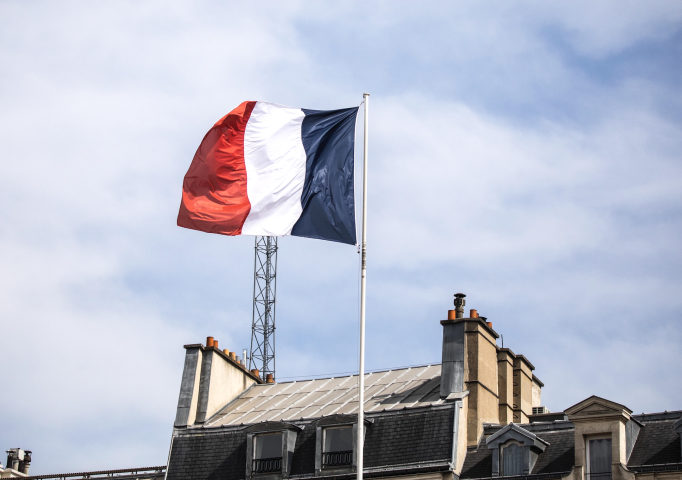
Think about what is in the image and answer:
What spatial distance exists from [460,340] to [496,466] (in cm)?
549

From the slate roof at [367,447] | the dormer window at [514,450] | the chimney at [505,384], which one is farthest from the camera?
the chimney at [505,384]

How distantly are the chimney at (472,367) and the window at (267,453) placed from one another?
6.17 m

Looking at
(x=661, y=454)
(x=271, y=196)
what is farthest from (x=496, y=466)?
(x=271, y=196)

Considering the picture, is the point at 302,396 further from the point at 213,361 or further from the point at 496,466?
the point at 496,466

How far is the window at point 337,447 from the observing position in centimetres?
4156

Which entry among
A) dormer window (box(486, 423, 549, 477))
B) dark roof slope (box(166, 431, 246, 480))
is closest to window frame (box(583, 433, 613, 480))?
dormer window (box(486, 423, 549, 477))

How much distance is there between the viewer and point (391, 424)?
41.6 metres

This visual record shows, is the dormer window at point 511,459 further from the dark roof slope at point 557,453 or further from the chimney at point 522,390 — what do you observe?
the chimney at point 522,390

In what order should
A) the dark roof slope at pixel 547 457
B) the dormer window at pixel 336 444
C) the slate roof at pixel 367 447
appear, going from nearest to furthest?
1. the dark roof slope at pixel 547 457
2. the slate roof at pixel 367 447
3. the dormer window at pixel 336 444

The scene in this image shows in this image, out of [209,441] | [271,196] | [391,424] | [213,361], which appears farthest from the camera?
[213,361]

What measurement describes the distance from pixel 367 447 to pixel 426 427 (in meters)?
2.22

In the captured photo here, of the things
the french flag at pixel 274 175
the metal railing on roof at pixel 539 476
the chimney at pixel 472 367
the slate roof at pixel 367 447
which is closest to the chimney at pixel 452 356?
the chimney at pixel 472 367

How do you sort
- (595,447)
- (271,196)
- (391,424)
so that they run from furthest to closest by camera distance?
(391,424)
(595,447)
(271,196)

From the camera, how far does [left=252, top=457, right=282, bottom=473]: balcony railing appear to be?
4244cm
